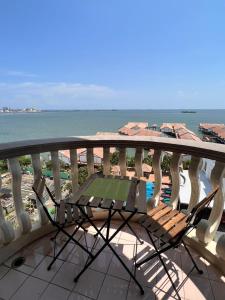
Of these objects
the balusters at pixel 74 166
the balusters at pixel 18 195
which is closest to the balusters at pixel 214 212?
the balusters at pixel 74 166

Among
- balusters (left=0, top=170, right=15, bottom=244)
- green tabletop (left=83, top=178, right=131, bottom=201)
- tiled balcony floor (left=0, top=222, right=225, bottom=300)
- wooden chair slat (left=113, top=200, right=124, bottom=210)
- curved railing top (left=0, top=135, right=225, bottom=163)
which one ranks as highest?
curved railing top (left=0, top=135, right=225, bottom=163)

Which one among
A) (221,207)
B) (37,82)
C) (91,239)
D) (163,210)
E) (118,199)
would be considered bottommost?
(91,239)

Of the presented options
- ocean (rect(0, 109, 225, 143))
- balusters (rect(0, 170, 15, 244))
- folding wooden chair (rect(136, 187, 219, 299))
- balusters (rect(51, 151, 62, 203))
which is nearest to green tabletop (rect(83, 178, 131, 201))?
folding wooden chair (rect(136, 187, 219, 299))

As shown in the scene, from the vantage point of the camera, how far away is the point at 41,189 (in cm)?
179

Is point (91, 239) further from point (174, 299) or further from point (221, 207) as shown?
point (221, 207)

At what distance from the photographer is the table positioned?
1.39 meters

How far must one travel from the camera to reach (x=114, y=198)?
145 centimetres

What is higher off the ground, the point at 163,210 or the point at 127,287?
the point at 163,210

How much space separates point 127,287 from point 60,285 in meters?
0.58

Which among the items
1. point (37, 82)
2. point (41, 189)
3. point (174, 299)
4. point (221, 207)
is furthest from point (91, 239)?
point (37, 82)

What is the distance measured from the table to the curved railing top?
0.44m

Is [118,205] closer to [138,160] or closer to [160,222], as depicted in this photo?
[160,222]

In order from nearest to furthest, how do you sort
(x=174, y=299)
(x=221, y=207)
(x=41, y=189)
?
(x=174, y=299) < (x=221, y=207) < (x=41, y=189)

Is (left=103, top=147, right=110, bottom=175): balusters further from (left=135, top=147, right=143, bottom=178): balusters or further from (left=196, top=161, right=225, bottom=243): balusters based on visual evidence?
(left=196, top=161, right=225, bottom=243): balusters
